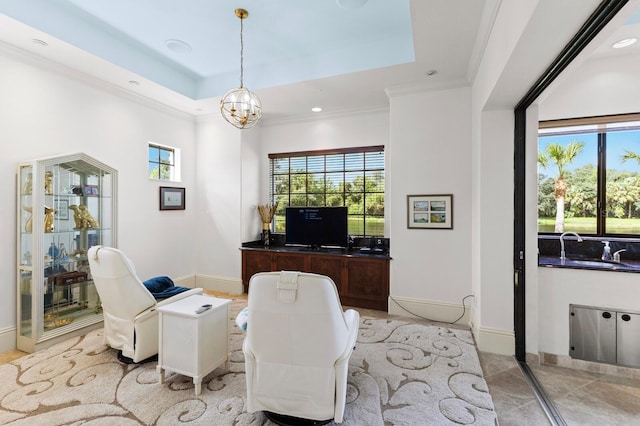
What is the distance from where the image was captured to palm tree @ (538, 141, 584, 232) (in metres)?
3.40

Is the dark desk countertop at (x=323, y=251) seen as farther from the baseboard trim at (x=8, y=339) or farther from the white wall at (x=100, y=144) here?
the baseboard trim at (x=8, y=339)

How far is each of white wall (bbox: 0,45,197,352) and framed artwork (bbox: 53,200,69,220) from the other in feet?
1.15

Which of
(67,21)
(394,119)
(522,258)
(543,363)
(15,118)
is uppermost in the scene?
(67,21)

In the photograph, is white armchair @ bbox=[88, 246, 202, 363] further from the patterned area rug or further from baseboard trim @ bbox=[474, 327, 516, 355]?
baseboard trim @ bbox=[474, 327, 516, 355]

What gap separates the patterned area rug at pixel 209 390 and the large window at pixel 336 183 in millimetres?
2221

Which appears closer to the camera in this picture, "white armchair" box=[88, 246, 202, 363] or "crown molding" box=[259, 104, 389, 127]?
"white armchair" box=[88, 246, 202, 363]

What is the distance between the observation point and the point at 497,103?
278cm

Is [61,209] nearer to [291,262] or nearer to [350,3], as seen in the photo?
[291,262]

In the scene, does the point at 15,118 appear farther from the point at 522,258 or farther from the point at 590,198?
the point at 590,198

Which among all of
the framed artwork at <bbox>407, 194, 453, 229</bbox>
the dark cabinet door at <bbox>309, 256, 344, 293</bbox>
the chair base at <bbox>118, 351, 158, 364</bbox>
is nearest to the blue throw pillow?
the chair base at <bbox>118, 351, 158, 364</bbox>

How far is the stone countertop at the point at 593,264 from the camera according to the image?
8.36ft

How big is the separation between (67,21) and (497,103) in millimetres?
4276

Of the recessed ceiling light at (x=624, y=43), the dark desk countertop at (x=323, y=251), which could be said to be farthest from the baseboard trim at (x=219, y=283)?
the recessed ceiling light at (x=624, y=43)

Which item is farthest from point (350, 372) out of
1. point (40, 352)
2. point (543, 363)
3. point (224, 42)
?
point (224, 42)
